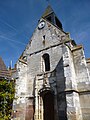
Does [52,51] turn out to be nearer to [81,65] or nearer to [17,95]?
[81,65]

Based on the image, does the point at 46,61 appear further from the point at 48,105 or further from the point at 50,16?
the point at 50,16

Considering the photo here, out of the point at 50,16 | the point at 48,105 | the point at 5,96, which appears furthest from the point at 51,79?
the point at 50,16

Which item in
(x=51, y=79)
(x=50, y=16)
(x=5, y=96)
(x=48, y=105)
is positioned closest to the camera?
(x=5, y=96)

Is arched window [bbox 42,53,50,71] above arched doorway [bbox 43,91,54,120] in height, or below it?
above

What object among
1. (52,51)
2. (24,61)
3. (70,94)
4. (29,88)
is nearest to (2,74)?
(24,61)

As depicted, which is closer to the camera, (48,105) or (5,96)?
(5,96)

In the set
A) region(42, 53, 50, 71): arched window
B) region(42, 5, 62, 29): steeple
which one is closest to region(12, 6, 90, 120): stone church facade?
region(42, 53, 50, 71): arched window

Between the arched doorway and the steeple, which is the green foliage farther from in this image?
the steeple

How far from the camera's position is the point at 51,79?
11.5 meters

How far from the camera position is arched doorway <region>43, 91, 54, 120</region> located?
1130 centimetres

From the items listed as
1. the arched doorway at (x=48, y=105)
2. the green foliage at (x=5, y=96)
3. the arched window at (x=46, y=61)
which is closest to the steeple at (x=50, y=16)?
the arched window at (x=46, y=61)

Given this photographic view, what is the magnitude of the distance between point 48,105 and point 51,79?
2.27 meters

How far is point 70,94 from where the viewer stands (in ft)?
30.0

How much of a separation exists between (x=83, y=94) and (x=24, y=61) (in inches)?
263
